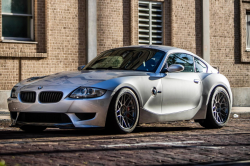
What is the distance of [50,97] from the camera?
7449mm

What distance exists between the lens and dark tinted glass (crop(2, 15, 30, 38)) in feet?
51.8

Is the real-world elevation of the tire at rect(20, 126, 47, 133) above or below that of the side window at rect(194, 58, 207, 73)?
below

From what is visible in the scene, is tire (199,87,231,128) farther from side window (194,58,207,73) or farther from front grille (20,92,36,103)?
front grille (20,92,36,103)

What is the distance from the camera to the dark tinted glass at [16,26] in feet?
51.8

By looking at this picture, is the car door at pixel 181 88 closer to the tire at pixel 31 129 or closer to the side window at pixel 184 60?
the side window at pixel 184 60

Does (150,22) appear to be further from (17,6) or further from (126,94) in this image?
(126,94)

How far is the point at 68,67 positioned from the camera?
1678cm

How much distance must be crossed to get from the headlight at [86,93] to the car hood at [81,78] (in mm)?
95

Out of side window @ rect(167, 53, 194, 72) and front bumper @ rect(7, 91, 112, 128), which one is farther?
side window @ rect(167, 53, 194, 72)

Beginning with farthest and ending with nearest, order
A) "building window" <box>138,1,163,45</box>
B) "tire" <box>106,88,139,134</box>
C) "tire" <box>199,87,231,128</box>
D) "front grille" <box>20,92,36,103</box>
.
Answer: "building window" <box>138,1,163,45</box>, "tire" <box>199,87,231,128</box>, "front grille" <box>20,92,36,103</box>, "tire" <box>106,88,139,134</box>

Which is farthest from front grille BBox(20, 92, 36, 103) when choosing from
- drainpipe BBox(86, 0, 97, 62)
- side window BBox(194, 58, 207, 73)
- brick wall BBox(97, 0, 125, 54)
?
brick wall BBox(97, 0, 125, 54)

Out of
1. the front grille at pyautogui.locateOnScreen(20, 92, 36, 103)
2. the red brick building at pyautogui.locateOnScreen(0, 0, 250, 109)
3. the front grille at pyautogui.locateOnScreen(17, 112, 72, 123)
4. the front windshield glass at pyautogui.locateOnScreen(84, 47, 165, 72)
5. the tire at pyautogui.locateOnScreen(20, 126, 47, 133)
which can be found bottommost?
the tire at pyautogui.locateOnScreen(20, 126, 47, 133)

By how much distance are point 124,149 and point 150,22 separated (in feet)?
43.1

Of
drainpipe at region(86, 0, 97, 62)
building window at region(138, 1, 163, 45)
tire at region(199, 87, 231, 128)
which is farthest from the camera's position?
building window at region(138, 1, 163, 45)
